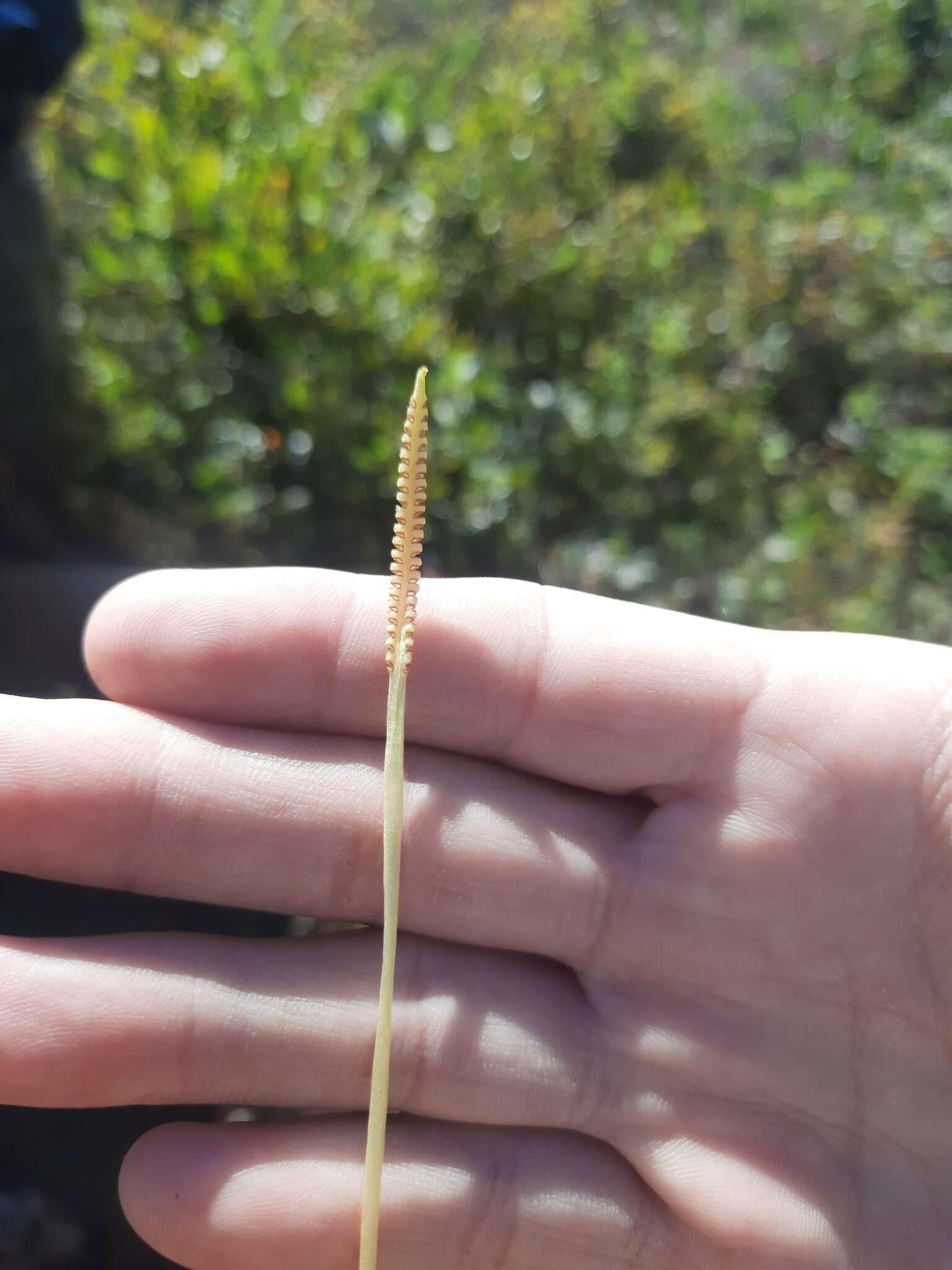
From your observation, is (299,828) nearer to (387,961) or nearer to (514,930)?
(387,961)

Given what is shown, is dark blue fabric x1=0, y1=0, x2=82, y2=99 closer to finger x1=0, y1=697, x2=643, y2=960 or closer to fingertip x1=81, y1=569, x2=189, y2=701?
fingertip x1=81, y1=569, x2=189, y2=701

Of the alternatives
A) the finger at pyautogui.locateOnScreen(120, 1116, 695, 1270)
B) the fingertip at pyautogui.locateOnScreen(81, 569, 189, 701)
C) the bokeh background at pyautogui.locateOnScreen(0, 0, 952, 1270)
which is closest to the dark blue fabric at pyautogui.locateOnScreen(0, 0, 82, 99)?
the bokeh background at pyautogui.locateOnScreen(0, 0, 952, 1270)

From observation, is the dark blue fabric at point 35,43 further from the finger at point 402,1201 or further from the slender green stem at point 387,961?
the finger at point 402,1201

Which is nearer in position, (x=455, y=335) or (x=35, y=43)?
(x=35, y=43)

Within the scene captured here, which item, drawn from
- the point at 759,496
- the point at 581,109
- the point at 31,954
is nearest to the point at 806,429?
the point at 759,496

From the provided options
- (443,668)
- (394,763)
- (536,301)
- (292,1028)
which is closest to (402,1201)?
(292,1028)

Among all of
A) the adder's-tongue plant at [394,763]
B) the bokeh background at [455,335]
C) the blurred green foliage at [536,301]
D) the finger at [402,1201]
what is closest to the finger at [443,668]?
the adder's-tongue plant at [394,763]
